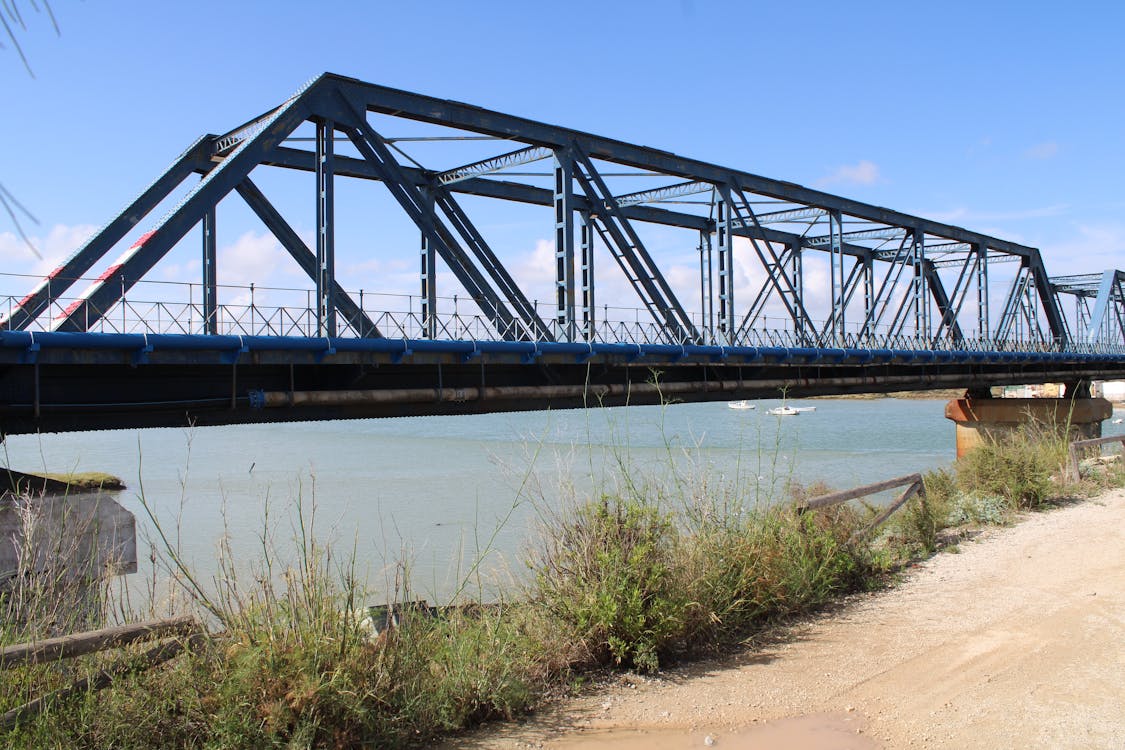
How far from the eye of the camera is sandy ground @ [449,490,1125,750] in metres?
5.10

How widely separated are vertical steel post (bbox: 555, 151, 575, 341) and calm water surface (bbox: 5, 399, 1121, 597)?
8.56ft

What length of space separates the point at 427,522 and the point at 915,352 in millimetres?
17247

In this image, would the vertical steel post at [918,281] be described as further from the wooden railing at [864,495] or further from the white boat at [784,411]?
the wooden railing at [864,495]

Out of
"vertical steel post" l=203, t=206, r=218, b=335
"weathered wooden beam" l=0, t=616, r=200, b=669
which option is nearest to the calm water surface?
"weathered wooden beam" l=0, t=616, r=200, b=669

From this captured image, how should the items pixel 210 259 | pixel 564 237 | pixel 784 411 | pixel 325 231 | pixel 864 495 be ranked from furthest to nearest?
1. pixel 564 237
2. pixel 210 259
3. pixel 325 231
4. pixel 864 495
5. pixel 784 411

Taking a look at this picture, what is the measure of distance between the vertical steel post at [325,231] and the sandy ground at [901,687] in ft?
34.5

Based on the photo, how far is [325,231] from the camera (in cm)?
1593

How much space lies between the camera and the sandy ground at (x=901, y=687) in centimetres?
510

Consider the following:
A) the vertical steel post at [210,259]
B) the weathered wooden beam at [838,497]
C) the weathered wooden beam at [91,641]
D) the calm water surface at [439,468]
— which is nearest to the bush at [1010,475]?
the calm water surface at [439,468]

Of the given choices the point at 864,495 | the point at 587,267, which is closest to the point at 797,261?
the point at 587,267

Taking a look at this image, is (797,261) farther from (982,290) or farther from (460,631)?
(460,631)

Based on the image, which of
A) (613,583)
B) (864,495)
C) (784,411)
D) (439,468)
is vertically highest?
(784,411)

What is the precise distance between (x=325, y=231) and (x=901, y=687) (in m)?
12.9

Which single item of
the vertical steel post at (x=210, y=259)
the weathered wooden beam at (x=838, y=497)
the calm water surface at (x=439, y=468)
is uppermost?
the vertical steel post at (x=210, y=259)
